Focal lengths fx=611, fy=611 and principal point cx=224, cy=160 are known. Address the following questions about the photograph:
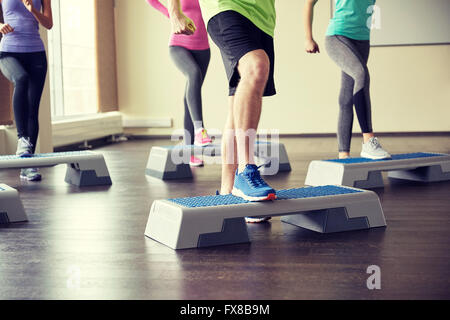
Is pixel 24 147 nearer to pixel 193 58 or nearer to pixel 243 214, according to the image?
A: pixel 193 58

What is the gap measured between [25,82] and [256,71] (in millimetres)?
1849

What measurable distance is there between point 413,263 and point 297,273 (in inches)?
13.6

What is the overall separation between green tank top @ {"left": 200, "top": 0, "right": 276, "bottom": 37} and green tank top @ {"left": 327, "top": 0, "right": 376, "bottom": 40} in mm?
1200

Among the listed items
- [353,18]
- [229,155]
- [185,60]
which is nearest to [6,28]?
[185,60]

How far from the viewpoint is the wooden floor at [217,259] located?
1.49 metres

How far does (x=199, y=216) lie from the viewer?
1922 mm

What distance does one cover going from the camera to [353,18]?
326 cm

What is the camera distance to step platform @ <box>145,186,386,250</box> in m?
1.93

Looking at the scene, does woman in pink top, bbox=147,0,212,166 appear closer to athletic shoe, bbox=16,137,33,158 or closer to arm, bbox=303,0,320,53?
arm, bbox=303,0,320,53

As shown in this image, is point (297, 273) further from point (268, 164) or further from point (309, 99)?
point (309, 99)

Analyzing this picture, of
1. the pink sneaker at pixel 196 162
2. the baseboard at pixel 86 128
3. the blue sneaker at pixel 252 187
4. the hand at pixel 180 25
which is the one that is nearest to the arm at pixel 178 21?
the hand at pixel 180 25

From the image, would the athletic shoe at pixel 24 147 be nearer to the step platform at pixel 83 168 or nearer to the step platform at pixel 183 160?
the step platform at pixel 83 168

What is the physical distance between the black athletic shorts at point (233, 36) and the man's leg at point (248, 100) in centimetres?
4

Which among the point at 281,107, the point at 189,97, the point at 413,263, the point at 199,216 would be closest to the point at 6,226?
the point at 199,216
